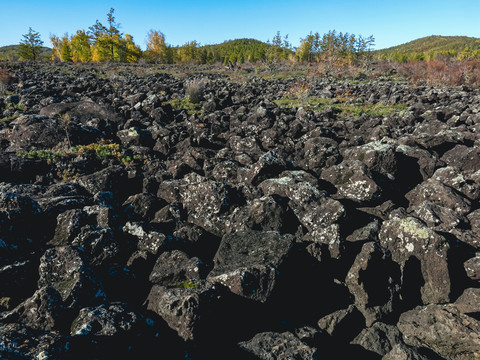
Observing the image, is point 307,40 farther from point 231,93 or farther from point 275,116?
point 275,116

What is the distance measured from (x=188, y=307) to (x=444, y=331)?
2.74 m

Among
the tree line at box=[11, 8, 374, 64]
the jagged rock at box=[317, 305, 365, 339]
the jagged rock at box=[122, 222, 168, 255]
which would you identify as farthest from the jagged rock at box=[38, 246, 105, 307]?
the tree line at box=[11, 8, 374, 64]

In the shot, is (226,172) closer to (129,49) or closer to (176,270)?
(176,270)

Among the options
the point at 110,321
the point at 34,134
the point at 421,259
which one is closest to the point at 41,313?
the point at 110,321

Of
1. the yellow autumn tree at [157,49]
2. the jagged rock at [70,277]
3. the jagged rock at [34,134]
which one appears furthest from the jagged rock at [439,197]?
the yellow autumn tree at [157,49]

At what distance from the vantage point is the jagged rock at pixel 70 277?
11.2ft

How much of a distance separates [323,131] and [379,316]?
719 cm

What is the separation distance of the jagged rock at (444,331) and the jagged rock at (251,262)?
164cm

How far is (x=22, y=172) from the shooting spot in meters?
7.18

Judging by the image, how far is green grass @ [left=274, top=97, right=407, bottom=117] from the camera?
47.8 ft

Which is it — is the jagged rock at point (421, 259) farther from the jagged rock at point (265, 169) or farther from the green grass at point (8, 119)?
the green grass at point (8, 119)

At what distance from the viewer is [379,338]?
345 cm

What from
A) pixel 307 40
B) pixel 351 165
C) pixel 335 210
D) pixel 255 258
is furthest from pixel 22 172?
pixel 307 40

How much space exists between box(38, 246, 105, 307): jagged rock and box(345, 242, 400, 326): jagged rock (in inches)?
122
